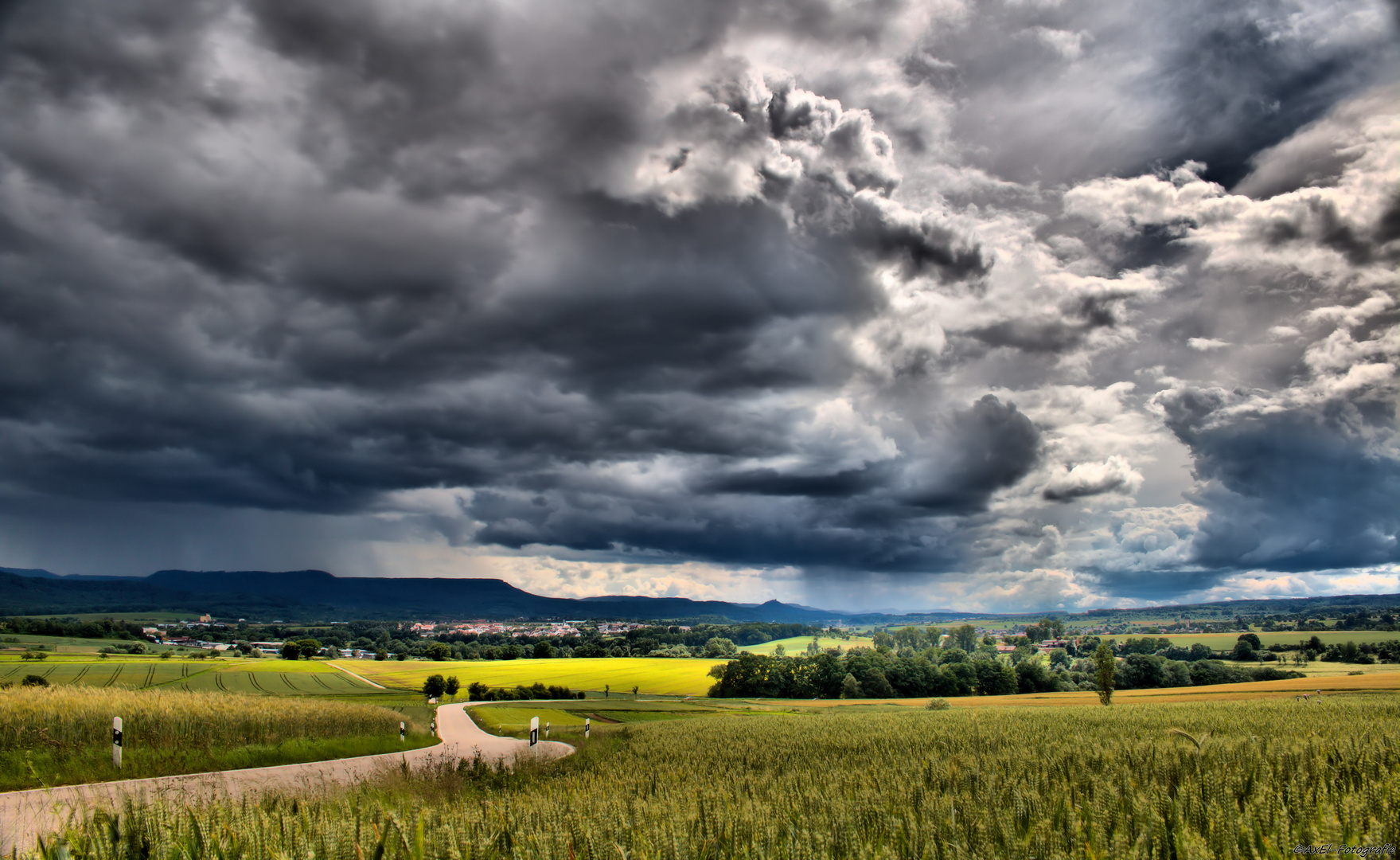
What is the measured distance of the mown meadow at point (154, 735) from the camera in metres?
17.7

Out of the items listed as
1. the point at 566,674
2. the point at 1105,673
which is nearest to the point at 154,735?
the point at 1105,673

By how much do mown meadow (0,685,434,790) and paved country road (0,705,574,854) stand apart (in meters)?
1.17

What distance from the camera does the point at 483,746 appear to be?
3281 centimetres

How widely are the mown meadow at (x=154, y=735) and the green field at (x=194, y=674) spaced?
38.9 m

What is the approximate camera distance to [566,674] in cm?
12888

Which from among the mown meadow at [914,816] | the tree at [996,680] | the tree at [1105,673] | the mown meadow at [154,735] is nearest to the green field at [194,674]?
the mown meadow at [154,735]

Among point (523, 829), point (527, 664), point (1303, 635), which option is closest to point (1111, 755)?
point (523, 829)

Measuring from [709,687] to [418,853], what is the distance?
118m

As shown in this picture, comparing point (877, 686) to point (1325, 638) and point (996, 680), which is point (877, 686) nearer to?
point (996, 680)

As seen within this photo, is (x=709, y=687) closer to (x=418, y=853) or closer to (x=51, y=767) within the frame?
(x=51, y=767)

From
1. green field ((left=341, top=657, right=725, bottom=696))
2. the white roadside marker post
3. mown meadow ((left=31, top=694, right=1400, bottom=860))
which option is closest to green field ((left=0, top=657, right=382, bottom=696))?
green field ((left=341, top=657, right=725, bottom=696))

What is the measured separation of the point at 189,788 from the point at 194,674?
84.9 m

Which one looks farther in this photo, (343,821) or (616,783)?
(616,783)

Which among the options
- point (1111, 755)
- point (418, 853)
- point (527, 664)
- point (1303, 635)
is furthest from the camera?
point (1303, 635)
